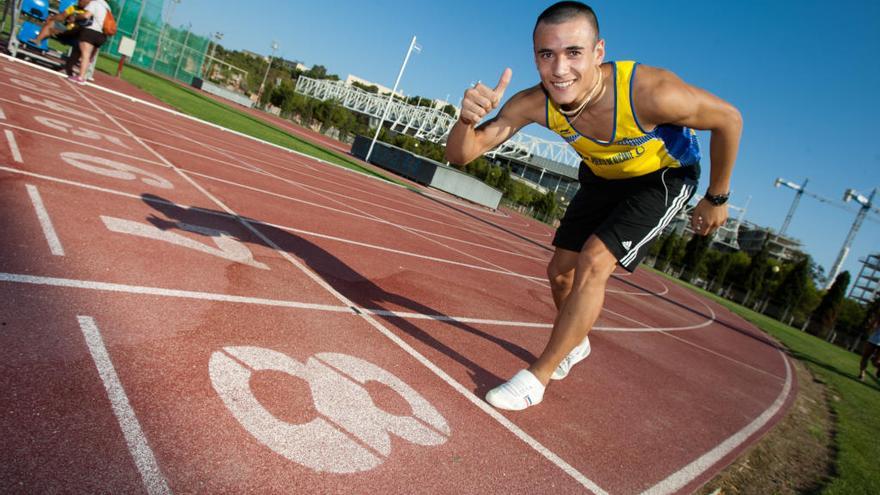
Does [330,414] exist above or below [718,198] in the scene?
below

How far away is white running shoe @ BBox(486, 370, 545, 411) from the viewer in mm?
3094

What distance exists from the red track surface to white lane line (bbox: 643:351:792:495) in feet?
0.07

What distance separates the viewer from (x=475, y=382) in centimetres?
342

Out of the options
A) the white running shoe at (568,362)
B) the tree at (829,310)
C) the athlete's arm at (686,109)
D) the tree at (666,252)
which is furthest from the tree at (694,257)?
the athlete's arm at (686,109)

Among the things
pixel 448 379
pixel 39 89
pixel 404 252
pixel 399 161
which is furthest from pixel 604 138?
pixel 399 161

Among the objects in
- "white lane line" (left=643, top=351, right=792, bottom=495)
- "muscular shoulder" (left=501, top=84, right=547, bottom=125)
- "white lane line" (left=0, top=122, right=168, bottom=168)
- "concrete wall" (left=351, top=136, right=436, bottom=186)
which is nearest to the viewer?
"white lane line" (left=643, top=351, right=792, bottom=495)

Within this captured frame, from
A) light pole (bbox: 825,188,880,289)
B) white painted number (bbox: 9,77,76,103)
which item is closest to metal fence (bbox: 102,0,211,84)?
white painted number (bbox: 9,77,76,103)

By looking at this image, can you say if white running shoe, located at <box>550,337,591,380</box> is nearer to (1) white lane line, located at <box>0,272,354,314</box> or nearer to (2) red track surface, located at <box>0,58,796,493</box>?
(2) red track surface, located at <box>0,58,796,493</box>

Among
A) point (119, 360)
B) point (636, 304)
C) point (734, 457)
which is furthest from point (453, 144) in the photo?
point (636, 304)

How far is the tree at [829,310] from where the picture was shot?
4197 centimetres

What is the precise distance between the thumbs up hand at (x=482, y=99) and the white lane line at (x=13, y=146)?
430 centimetres

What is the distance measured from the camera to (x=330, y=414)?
7.68ft

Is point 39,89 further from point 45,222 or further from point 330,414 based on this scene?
point 330,414

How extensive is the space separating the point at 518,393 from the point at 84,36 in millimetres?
13409
